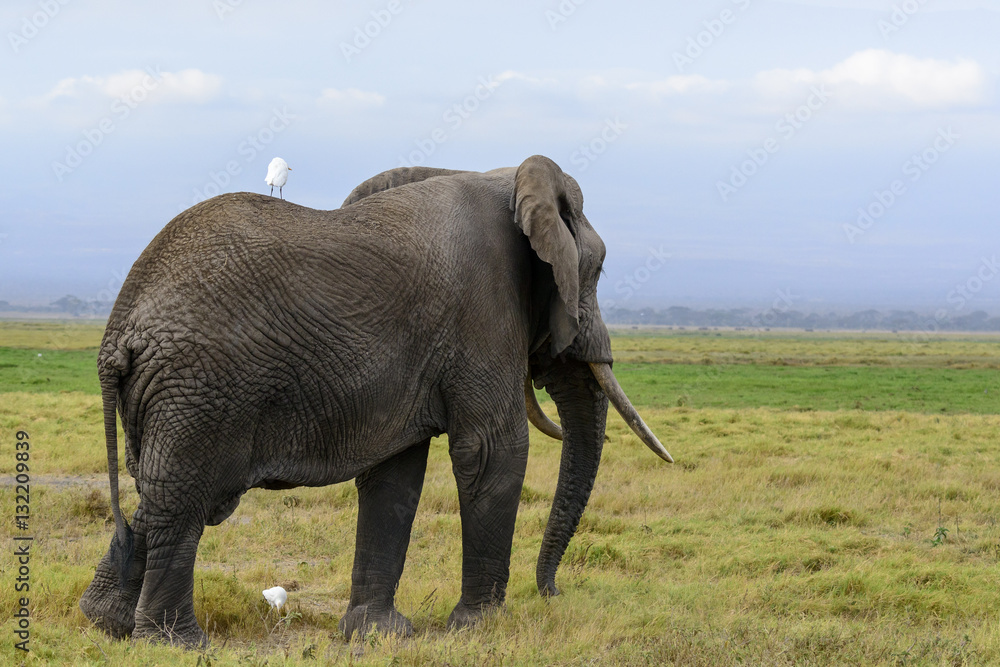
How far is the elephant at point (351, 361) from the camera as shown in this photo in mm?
4824

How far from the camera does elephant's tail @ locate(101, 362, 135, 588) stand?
4852mm

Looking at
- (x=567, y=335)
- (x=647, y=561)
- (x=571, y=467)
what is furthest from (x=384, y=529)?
(x=647, y=561)

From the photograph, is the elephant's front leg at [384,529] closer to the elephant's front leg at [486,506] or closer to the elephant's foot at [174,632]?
the elephant's front leg at [486,506]

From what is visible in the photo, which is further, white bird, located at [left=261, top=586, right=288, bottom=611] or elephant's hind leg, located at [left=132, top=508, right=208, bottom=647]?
white bird, located at [left=261, top=586, right=288, bottom=611]

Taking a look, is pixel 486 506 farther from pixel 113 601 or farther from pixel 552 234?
pixel 113 601

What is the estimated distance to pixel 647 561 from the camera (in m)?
8.58

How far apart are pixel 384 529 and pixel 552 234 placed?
2.21 m

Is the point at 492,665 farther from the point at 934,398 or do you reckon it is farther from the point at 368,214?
the point at 934,398

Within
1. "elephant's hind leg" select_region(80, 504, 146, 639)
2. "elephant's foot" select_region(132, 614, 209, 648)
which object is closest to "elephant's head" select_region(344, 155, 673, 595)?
"elephant's foot" select_region(132, 614, 209, 648)

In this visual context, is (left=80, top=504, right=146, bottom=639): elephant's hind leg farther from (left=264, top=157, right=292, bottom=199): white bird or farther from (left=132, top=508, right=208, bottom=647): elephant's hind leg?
(left=264, top=157, right=292, bottom=199): white bird

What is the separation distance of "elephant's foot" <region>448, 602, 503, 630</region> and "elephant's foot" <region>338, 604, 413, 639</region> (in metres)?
0.29

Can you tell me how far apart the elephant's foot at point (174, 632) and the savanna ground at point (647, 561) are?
→ 0.38ft

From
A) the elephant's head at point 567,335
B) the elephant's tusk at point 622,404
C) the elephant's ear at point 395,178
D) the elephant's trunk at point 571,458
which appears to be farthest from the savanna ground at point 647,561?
the elephant's ear at point 395,178

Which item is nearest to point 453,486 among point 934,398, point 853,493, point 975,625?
point 853,493
